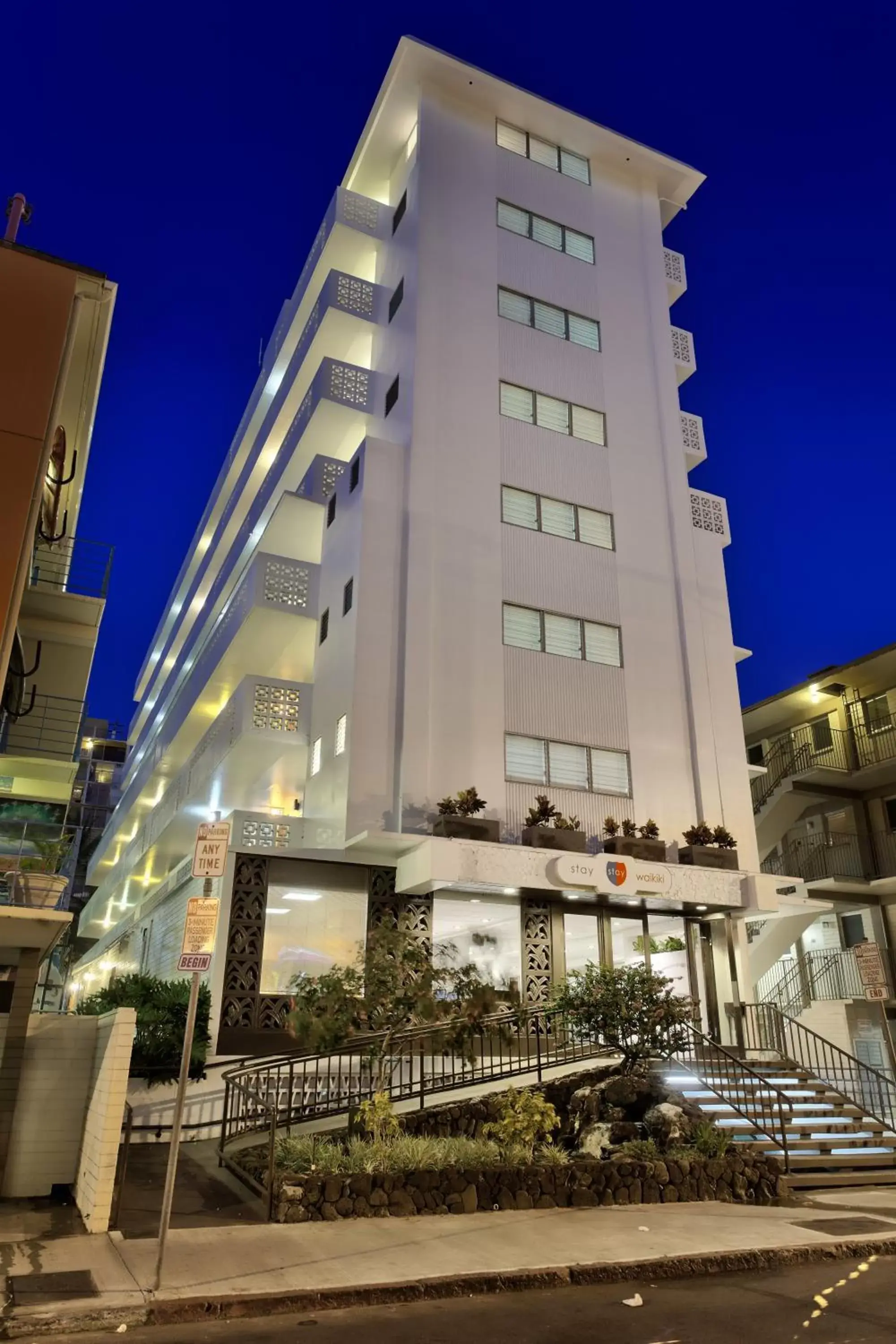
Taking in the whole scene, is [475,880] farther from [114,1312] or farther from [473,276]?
[473,276]

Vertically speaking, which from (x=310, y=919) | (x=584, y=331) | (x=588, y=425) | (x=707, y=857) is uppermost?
(x=584, y=331)

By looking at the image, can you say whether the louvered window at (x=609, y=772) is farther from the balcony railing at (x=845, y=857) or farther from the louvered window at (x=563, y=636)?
the balcony railing at (x=845, y=857)

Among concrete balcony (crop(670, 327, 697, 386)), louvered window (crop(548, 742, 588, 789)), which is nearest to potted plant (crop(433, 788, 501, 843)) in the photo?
louvered window (crop(548, 742, 588, 789))

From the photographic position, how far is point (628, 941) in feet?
73.9

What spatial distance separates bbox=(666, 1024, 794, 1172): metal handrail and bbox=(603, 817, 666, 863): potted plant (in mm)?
4067

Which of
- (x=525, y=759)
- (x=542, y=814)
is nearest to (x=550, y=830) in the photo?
(x=542, y=814)

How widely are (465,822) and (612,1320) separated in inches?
487

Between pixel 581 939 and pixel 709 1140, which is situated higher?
pixel 581 939

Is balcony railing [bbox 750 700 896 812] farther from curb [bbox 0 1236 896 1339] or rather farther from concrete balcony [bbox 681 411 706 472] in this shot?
curb [bbox 0 1236 896 1339]

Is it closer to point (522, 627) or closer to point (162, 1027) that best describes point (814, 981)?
point (522, 627)

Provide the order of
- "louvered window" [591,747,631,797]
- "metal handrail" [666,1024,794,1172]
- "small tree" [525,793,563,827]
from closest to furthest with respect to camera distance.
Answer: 1. "metal handrail" [666,1024,794,1172]
2. "small tree" [525,793,563,827]
3. "louvered window" [591,747,631,797]

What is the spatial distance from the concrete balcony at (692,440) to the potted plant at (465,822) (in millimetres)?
14213

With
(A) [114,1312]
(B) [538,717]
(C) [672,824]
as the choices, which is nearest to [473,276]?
(B) [538,717]

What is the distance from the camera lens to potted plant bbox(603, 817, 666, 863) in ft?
70.9
